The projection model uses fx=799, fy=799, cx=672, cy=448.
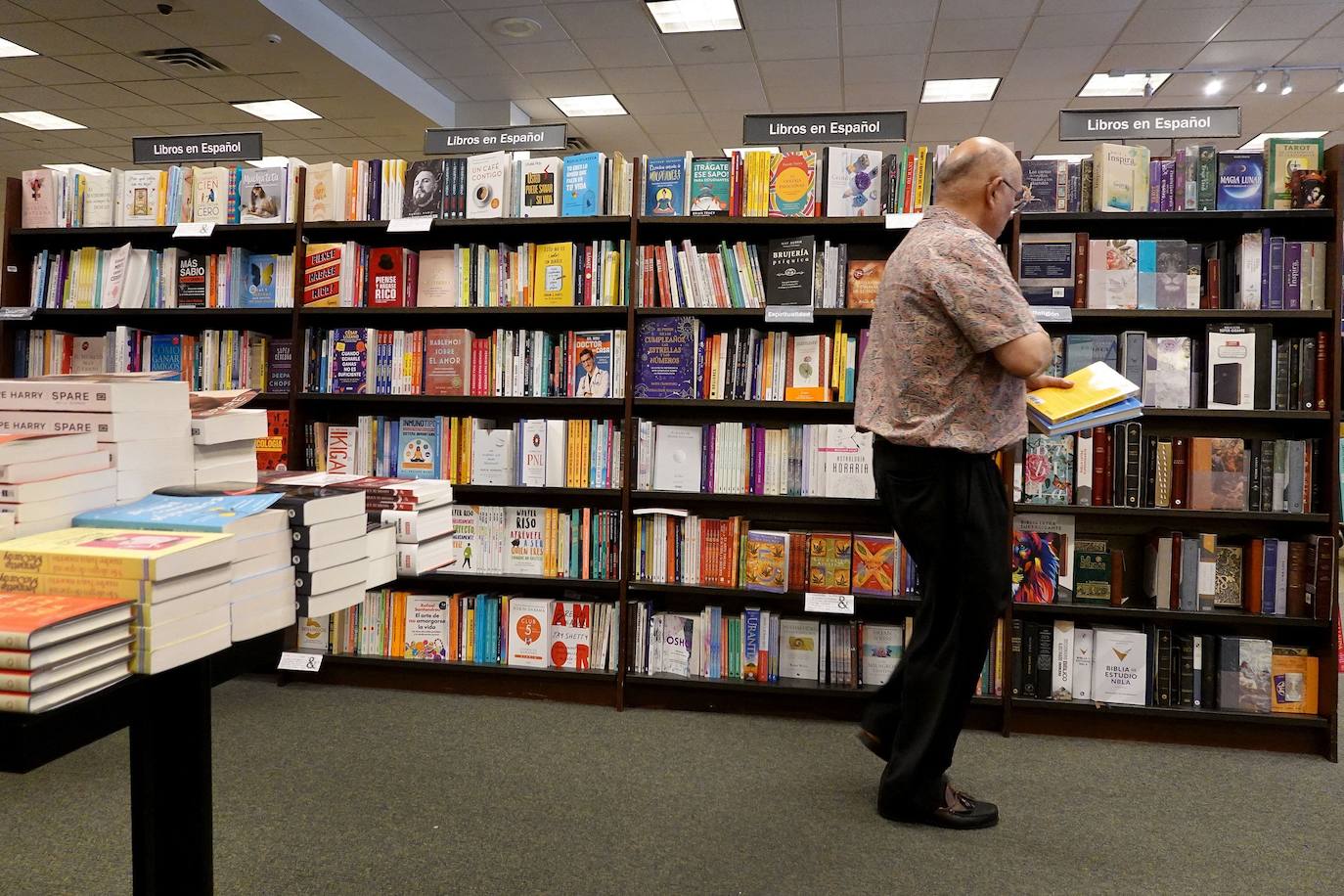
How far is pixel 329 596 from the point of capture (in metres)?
1.14

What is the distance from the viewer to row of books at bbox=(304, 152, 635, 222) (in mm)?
3055

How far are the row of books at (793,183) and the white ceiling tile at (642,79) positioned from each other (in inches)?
130

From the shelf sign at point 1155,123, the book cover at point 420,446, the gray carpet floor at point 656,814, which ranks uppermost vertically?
the shelf sign at point 1155,123

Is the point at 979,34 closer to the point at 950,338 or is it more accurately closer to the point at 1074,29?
the point at 1074,29

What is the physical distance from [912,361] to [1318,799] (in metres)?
1.81

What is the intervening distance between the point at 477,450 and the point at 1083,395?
2107 mm

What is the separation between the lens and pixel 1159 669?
277 cm

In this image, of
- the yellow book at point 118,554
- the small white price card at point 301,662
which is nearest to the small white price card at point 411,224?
the small white price card at point 301,662

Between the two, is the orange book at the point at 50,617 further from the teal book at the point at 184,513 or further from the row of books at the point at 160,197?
the row of books at the point at 160,197

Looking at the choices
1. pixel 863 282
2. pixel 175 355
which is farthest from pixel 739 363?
pixel 175 355

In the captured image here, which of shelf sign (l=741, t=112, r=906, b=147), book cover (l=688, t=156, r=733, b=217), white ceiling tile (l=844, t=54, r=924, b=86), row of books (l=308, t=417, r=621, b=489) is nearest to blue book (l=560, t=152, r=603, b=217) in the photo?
book cover (l=688, t=156, r=733, b=217)

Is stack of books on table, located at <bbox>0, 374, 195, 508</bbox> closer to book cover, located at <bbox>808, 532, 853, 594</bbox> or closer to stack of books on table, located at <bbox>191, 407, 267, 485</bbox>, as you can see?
stack of books on table, located at <bbox>191, 407, 267, 485</bbox>

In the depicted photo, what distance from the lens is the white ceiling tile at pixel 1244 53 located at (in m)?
5.15

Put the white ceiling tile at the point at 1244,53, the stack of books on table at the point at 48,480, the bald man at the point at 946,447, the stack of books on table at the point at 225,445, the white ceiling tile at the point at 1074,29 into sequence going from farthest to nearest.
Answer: the white ceiling tile at the point at 1244,53
the white ceiling tile at the point at 1074,29
the bald man at the point at 946,447
the stack of books on table at the point at 225,445
the stack of books on table at the point at 48,480
